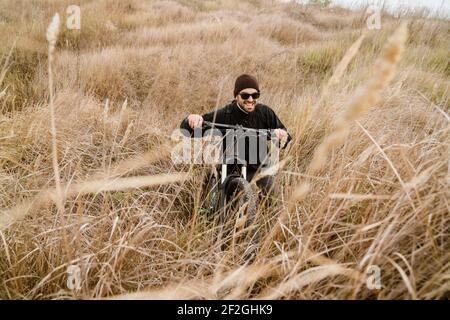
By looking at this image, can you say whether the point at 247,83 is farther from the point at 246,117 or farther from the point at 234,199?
the point at 234,199

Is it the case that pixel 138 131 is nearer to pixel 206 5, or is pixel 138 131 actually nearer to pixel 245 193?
pixel 245 193

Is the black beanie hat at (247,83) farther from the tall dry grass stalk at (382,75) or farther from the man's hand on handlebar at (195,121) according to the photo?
the tall dry grass stalk at (382,75)

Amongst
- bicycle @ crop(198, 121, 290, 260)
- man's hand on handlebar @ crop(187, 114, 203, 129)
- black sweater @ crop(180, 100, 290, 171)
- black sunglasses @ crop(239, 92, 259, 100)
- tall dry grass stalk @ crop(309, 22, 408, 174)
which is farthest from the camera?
black sweater @ crop(180, 100, 290, 171)

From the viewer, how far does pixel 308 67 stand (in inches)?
239

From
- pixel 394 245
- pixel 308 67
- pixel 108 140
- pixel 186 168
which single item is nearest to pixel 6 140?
pixel 108 140

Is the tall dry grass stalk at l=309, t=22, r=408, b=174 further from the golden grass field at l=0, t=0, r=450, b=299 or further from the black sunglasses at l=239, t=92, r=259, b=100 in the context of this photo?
the black sunglasses at l=239, t=92, r=259, b=100

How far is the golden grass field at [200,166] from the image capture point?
1.24 m

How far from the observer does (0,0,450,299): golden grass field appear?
4.08 ft

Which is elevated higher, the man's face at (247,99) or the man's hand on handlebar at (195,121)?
the man's face at (247,99)

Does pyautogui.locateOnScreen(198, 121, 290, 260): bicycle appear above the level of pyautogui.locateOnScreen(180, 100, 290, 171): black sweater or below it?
below

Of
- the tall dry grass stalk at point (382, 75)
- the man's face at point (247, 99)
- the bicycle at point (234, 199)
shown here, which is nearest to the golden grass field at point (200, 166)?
the tall dry grass stalk at point (382, 75)

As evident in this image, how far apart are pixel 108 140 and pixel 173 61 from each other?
2643mm

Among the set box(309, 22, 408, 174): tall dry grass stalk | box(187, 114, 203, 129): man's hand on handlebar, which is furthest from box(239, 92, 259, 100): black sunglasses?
box(309, 22, 408, 174): tall dry grass stalk

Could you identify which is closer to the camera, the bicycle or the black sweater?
the bicycle
